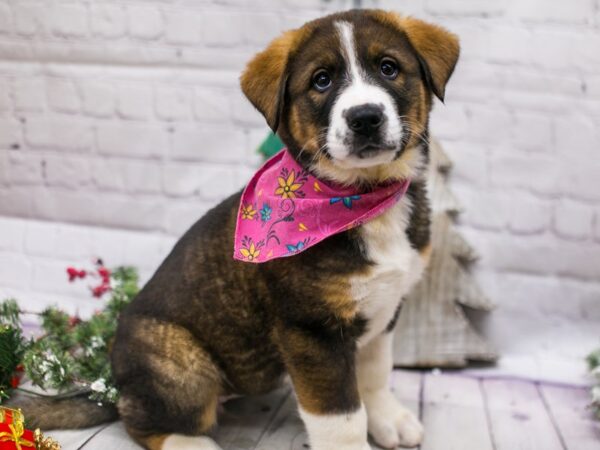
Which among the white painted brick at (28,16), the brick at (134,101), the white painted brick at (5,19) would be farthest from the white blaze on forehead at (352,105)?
the white painted brick at (5,19)

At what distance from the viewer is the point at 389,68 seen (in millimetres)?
2260

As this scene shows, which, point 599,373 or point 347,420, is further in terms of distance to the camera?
point 599,373

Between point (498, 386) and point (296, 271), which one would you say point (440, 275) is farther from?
point (296, 271)

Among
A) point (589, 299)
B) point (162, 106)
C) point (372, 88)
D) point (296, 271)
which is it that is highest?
point (372, 88)

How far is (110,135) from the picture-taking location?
3.82m

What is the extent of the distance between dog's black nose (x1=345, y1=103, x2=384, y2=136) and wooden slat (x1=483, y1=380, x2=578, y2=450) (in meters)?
1.46

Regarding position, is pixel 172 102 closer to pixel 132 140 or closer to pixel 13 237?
pixel 132 140

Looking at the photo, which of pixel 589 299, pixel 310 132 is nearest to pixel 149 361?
pixel 310 132

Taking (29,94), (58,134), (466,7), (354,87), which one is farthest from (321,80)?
(29,94)

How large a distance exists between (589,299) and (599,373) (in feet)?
1.75

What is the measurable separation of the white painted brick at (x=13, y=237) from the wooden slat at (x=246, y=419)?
5.93 ft

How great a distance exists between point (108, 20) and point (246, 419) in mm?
2236

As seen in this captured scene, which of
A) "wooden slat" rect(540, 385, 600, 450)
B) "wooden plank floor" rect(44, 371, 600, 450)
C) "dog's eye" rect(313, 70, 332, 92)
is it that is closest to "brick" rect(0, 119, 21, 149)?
"wooden plank floor" rect(44, 371, 600, 450)

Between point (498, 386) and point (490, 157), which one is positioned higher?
point (490, 157)
